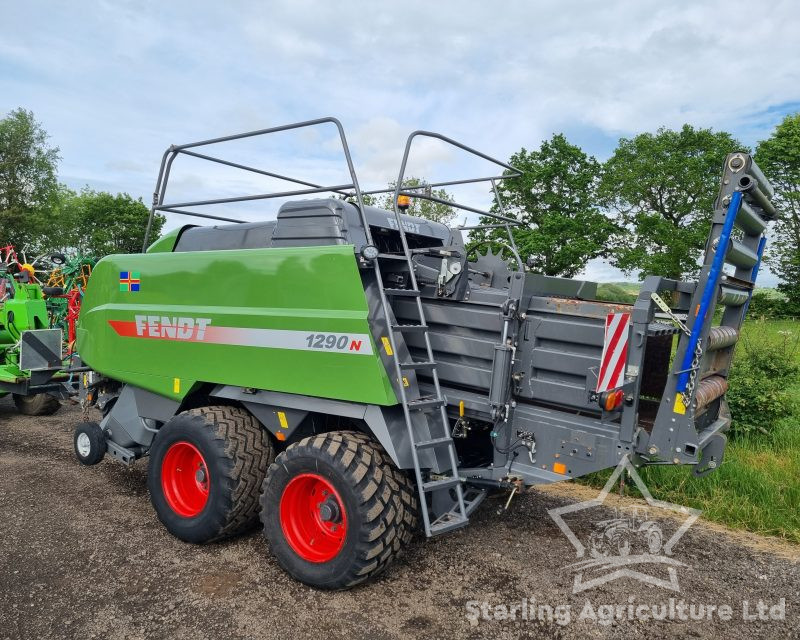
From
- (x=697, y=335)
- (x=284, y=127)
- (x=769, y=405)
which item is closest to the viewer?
(x=697, y=335)

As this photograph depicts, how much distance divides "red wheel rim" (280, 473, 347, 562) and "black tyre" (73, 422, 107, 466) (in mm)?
2477

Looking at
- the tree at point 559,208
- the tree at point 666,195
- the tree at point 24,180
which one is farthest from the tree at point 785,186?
the tree at point 24,180

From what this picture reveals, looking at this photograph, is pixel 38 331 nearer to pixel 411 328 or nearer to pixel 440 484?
pixel 411 328

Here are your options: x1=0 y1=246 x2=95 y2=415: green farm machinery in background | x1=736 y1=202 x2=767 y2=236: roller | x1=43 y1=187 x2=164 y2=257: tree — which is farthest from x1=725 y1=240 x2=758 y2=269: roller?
x1=43 y1=187 x2=164 y2=257: tree

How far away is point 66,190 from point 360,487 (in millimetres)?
56134

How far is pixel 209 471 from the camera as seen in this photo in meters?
4.13

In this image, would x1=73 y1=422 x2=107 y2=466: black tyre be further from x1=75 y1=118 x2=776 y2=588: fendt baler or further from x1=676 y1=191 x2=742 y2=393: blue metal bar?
x1=676 y1=191 x2=742 y2=393: blue metal bar

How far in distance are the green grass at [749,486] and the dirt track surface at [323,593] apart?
263mm

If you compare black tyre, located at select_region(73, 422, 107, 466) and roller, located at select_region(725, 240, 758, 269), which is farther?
black tyre, located at select_region(73, 422, 107, 466)

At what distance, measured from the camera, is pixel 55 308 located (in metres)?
8.84

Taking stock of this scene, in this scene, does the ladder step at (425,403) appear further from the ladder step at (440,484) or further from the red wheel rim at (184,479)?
the red wheel rim at (184,479)

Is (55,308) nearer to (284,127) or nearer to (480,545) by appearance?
(284,127)

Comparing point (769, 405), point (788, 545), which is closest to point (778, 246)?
point (769, 405)

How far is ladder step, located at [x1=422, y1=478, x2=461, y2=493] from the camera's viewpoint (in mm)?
3459
